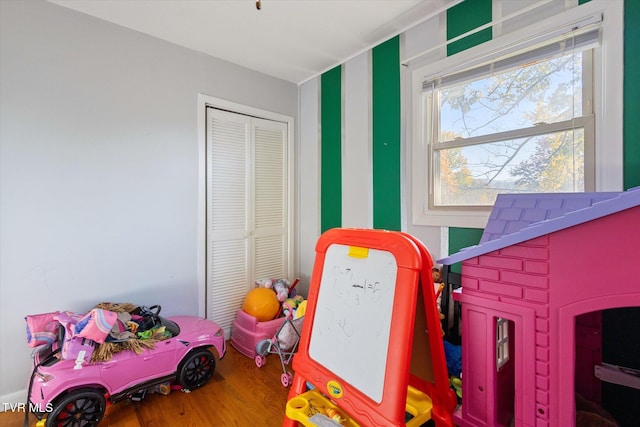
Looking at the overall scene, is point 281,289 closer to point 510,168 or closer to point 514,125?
point 510,168

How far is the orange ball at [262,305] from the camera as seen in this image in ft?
7.93

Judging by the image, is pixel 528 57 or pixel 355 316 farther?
pixel 528 57

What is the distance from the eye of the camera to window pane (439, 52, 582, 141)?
1.50 metres

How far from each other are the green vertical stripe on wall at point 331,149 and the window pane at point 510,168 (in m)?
0.94

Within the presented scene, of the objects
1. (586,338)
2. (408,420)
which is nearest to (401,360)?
(408,420)

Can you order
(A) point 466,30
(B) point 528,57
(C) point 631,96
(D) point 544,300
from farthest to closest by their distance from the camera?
(A) point 466,30 → (B) point 528,57 → (C) point 631,96 → (D) point 544,300

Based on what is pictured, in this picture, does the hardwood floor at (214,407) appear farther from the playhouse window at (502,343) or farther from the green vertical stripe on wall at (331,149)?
the green vertical stripe on wall at (331,149)

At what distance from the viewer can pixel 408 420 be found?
1.09 meters

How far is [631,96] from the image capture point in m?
1.31

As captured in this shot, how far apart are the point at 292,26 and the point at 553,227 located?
A: 2082 millimetres

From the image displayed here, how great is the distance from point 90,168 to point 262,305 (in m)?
1.60

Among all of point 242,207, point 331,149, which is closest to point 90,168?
point 242,207

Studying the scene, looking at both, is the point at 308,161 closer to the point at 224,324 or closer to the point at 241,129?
the point at 241,129

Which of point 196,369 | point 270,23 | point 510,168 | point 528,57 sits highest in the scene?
point 270,23
